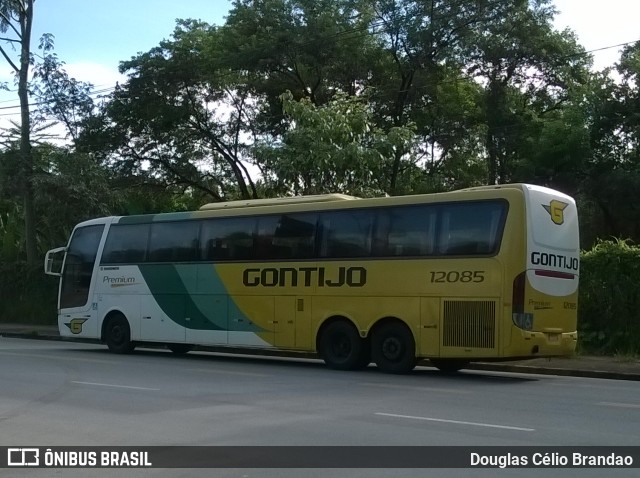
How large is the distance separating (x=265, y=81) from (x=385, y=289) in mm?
17542

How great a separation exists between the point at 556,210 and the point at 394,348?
393 centimetres

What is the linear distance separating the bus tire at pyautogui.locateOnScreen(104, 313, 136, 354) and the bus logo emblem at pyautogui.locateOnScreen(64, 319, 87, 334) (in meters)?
0.86

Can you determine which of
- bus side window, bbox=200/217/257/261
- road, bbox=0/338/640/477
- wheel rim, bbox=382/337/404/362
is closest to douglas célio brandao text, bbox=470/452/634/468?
road, bbox=0/338/640/477

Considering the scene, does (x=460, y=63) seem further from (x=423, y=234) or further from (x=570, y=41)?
(x=423, y=234)

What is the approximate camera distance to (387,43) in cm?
3203

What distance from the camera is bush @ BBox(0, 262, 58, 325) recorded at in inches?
1314

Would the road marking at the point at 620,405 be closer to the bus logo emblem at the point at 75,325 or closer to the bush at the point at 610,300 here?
the bush at the point at 610,300

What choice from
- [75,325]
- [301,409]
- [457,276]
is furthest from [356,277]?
[75,325]

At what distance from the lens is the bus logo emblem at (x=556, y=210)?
50.5 ft

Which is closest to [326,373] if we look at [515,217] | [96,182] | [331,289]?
[331,289]

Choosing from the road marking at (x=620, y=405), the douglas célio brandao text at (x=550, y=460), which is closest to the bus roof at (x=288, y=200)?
the road marking at (x=620, y=405)

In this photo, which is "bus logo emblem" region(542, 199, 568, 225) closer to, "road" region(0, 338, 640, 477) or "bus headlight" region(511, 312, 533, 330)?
"bus headlight" region(511, 312, 533, 330)

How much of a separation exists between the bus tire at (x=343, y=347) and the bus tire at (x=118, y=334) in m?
6.10

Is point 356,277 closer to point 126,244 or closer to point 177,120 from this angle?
point 126,244
